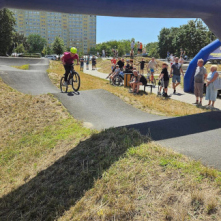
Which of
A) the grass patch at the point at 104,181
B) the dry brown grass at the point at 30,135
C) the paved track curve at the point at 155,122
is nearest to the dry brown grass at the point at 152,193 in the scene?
the grass patch at the point at 104,181

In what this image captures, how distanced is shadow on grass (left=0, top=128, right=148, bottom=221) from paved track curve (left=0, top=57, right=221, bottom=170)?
717mm

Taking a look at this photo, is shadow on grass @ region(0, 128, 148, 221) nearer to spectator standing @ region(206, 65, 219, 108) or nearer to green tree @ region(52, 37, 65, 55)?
spectator standing @ region(206, 65, 219, 108)

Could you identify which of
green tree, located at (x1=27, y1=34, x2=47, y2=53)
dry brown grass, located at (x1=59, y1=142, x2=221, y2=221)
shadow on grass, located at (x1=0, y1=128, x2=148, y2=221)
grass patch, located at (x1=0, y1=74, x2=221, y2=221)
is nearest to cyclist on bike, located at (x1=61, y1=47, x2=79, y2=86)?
grass patch, located at (x1=0, y1=74, x2=221, y2=221)

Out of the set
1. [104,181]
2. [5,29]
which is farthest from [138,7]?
[5,29]

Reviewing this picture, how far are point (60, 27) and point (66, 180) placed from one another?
150769 millimetres

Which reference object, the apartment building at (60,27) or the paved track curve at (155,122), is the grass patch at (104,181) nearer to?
the paved track curve at (155,122)

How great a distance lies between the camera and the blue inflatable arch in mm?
4400

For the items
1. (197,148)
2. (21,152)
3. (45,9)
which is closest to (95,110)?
(21,152)

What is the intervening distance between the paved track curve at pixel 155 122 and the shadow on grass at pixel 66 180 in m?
0.72

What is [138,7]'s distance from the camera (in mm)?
5000

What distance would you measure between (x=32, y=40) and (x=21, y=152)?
108004 mm

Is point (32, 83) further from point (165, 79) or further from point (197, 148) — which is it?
point (197, 148)

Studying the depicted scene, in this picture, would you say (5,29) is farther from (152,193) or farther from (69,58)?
(152,193)

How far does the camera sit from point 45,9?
458cm
